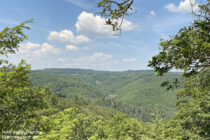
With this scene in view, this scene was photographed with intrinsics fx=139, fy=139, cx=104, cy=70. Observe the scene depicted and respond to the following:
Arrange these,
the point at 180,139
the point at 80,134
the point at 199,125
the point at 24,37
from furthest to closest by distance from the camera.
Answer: the point at 80,134 → the point at 199,125 → the point at 180,139 → the point at 24,37

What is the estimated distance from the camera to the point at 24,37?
8.18 meters

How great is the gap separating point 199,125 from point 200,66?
11.6 meters

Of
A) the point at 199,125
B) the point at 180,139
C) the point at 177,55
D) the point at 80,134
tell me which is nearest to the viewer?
the point at 177,55

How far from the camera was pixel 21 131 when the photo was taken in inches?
211

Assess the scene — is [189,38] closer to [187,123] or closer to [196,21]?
[196,21]

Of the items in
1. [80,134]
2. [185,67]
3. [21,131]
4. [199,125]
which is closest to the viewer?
[21,131]

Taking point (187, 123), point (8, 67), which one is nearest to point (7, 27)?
point (8, 67)

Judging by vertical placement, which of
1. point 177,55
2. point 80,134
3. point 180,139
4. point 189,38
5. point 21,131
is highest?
point 189,38

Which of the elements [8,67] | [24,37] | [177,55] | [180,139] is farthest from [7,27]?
[180,139]

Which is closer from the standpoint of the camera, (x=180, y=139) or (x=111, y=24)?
(x=111, y=24)

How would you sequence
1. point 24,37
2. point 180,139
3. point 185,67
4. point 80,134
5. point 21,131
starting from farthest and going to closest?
point 80,134, point 180,139, point 24,37, point 185,67, point 21,131

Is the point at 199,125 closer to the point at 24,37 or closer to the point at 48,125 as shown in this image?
the point at 48,125

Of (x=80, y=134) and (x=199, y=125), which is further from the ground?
(x=199, y=125)

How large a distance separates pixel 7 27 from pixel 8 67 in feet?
7.03
